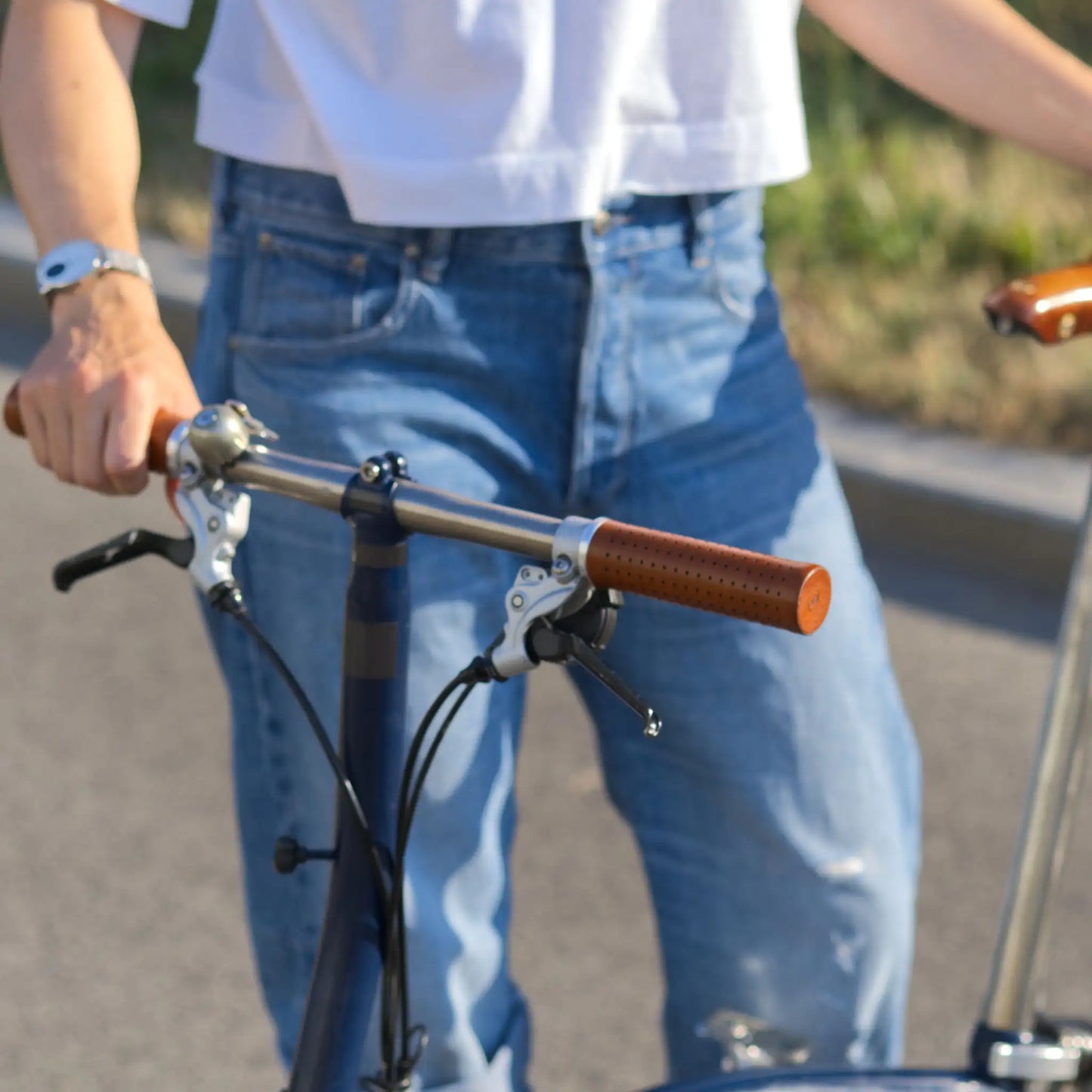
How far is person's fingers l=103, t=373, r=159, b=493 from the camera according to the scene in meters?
1.26

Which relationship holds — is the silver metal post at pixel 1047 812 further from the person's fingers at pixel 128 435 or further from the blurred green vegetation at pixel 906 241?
the blurred green vegetation at pixel 906 241

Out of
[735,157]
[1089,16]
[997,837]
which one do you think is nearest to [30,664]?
[997,837]

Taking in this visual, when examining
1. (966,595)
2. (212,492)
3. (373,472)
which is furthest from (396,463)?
(966,595)

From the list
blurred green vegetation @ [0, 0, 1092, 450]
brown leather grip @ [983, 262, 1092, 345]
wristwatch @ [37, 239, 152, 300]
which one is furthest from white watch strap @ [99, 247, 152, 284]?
blurred green vegetation @ [0, 0, 1092, 450]

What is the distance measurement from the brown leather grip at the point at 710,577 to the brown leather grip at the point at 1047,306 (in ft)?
1.78

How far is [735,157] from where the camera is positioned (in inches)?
63.0

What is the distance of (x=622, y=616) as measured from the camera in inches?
65.6

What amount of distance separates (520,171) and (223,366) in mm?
298

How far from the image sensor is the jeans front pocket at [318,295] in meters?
1.54

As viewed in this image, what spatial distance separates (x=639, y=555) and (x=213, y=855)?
2.37 meters

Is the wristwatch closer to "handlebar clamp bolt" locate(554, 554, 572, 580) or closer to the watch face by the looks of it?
the watch face

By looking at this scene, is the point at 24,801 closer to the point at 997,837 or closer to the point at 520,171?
the point at 997,837

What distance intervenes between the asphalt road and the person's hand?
1692mm

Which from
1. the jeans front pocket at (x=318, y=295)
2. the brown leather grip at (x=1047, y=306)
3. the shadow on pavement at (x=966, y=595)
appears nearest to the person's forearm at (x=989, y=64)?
the brown leather grip at (x=1047, y=306)
